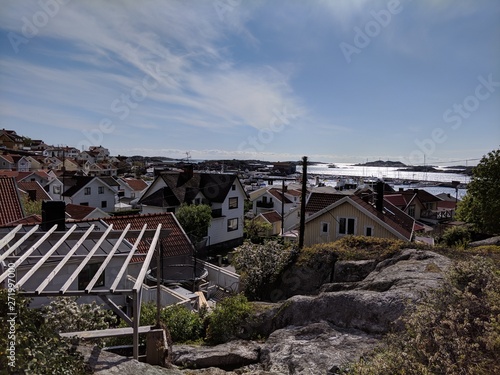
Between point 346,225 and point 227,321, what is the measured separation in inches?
611

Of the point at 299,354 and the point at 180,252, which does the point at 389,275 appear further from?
the point at 180,252

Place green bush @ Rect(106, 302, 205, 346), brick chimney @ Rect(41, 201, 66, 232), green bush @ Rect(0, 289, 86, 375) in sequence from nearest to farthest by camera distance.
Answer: green bush @ Rect(0, 289, 86, 375)
green bush @ Rect(106, 302, 205, 346)
brick chimney @ Rect(41, 201, 66, 232)

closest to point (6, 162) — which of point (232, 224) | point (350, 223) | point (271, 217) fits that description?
point (232, 224)

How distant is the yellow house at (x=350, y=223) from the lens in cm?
2252

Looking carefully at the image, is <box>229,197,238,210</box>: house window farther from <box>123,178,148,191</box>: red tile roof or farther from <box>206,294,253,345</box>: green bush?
<box>123,178,148,191</box>: red tile roof

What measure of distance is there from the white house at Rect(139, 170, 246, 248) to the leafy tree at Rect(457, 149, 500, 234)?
880 inches

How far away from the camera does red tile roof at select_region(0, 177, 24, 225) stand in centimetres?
1725

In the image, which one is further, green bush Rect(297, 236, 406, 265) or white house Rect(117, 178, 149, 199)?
white house Rect(117, 178, 149, 199)

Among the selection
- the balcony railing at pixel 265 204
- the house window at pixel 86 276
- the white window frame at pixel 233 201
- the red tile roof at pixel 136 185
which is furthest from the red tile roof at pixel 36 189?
the balcony railing at pixel 265 204

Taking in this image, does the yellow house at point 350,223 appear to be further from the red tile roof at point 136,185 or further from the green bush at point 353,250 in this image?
the red tile roof at point 136,185

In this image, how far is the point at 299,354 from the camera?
7.69 m

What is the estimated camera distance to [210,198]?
3544 cm

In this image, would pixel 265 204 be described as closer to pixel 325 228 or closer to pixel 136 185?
pixel 325 228

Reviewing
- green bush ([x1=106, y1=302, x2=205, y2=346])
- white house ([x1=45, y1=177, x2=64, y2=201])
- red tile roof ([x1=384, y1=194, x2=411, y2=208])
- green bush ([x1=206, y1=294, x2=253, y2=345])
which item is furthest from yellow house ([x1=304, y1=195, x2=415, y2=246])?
white house ([x1=45, y1=177, x2=64, y2=201])
